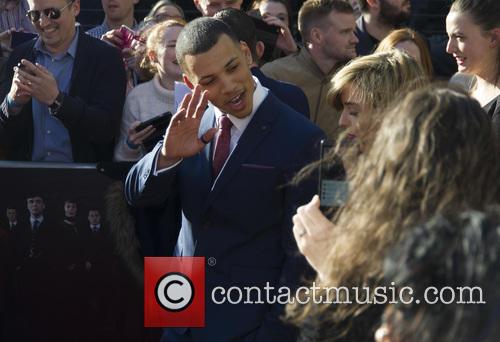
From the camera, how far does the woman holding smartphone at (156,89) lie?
18.0 feet

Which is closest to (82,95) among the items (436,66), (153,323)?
(153,323)

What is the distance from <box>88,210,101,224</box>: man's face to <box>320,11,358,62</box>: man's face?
1.74m

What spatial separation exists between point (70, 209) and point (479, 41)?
2.14 metres

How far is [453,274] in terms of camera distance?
6.17 feet

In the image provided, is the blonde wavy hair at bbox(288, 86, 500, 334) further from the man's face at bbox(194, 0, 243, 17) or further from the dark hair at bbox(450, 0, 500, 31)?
the man's face at bbox(194, 0, 243, 17)

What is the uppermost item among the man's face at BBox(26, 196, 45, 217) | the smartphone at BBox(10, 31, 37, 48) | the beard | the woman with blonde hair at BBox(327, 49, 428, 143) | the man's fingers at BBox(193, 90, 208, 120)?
the beard

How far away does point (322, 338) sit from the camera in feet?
9.67

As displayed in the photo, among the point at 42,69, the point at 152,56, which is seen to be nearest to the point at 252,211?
the point at 42,69

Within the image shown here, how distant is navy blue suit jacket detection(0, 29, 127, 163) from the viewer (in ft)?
17.5

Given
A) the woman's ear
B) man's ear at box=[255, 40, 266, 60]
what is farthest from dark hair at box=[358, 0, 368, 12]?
the woman's ear

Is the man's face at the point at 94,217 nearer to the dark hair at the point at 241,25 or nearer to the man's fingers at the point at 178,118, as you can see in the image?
the dark hair at the point at 241,25

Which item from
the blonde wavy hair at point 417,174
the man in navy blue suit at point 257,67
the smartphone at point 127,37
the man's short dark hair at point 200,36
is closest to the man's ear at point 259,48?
the man in navy blue suit at point 257,67

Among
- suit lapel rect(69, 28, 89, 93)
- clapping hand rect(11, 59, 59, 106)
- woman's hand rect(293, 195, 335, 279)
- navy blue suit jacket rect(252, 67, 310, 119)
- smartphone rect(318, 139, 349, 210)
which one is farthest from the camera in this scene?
suit lapel rect(69, 28, 89, 93)

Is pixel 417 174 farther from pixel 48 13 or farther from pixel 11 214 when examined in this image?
pixel 48 13
